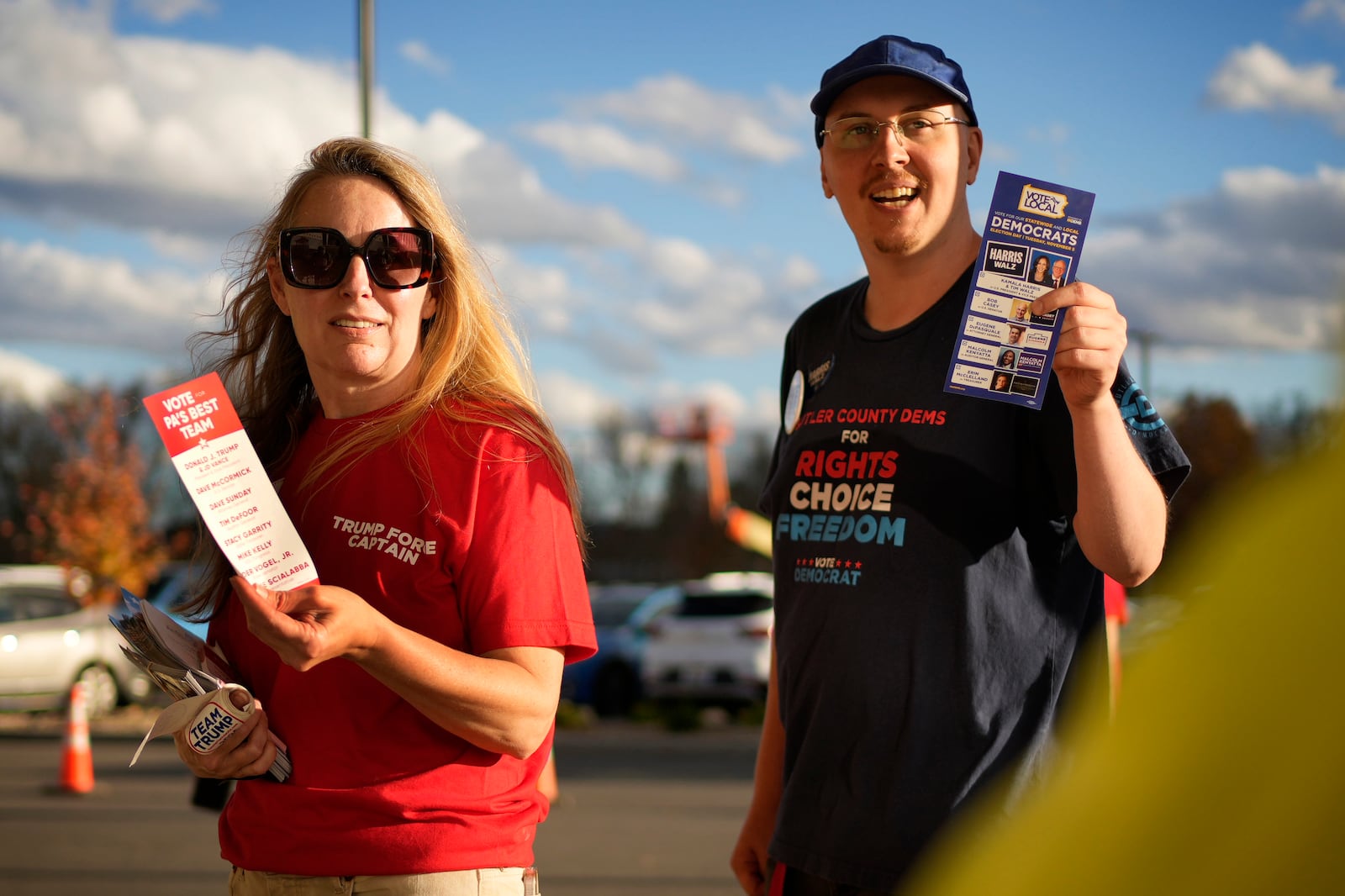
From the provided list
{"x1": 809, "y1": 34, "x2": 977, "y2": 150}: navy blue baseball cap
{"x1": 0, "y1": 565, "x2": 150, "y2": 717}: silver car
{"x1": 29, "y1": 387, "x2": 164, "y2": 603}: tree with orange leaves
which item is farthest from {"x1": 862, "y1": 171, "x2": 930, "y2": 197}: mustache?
{"x1": 29, "y1": 387, "x2": 164, "y2": 603}: tree with orange leaves

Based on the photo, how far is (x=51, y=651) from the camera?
15766mm

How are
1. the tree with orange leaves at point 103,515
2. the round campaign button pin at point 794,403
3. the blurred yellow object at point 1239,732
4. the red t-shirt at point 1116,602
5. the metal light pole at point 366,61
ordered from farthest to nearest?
the tree with orange leaves at point 103,515
the metal light pole at point 366,61
the red t-shirt at point 1116,602
the round campaign button pin at point 794,403
the blurred yellow object at point 1239,732

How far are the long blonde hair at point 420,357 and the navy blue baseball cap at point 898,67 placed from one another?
2.56 feet

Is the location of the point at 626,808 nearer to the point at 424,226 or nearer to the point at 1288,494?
the point at 424,226

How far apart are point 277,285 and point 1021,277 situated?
1421mm

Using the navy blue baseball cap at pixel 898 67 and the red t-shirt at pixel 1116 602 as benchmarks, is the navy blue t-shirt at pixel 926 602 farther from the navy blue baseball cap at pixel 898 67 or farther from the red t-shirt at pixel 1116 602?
the red t-shirt at pixel 1116 602

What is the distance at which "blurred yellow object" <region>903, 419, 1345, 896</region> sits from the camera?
1.65ft

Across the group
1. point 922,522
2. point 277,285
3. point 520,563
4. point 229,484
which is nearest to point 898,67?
point 922,522

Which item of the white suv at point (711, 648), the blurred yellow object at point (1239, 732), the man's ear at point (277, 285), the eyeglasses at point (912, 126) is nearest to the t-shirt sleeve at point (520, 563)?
the man's ear at point (277, 285)

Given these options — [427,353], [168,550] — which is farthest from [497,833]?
[168,550]

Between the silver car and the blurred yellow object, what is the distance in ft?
55.8

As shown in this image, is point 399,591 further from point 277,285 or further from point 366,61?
point 366,61

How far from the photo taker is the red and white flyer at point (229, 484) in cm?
211

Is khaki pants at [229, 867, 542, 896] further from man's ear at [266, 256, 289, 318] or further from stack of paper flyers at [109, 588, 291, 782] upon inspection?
man's ear at [266, 256, 289, 318]
